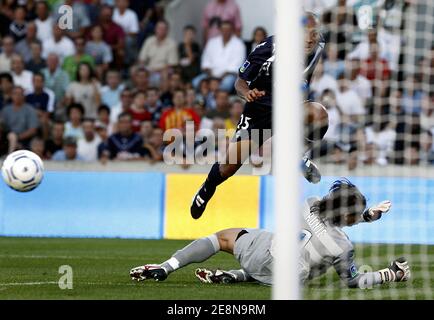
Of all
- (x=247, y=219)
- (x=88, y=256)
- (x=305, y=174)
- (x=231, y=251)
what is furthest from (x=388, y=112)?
(x=231, y=251)

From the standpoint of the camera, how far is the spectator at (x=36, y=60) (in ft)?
59.9

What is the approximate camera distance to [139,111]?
1720 cm

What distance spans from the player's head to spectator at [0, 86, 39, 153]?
7479 millimetres

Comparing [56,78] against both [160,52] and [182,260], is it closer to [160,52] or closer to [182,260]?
[160,52]

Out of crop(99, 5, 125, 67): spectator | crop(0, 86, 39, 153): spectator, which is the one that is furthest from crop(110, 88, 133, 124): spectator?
crop(99, 5, 125, 67): spectator

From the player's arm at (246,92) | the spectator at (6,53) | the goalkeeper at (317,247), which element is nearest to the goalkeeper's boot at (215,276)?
the goalkeeper at (317,247)

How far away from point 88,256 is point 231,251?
114 inches

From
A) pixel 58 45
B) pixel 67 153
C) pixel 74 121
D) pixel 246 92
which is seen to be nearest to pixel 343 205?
pixel 246 92

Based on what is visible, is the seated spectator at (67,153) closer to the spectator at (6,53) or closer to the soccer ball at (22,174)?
the spectator at (6,53)

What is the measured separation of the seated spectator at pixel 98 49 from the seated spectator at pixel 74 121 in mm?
1567

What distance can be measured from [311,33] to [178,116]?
690 centimetres

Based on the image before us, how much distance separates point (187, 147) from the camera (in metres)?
15.7
